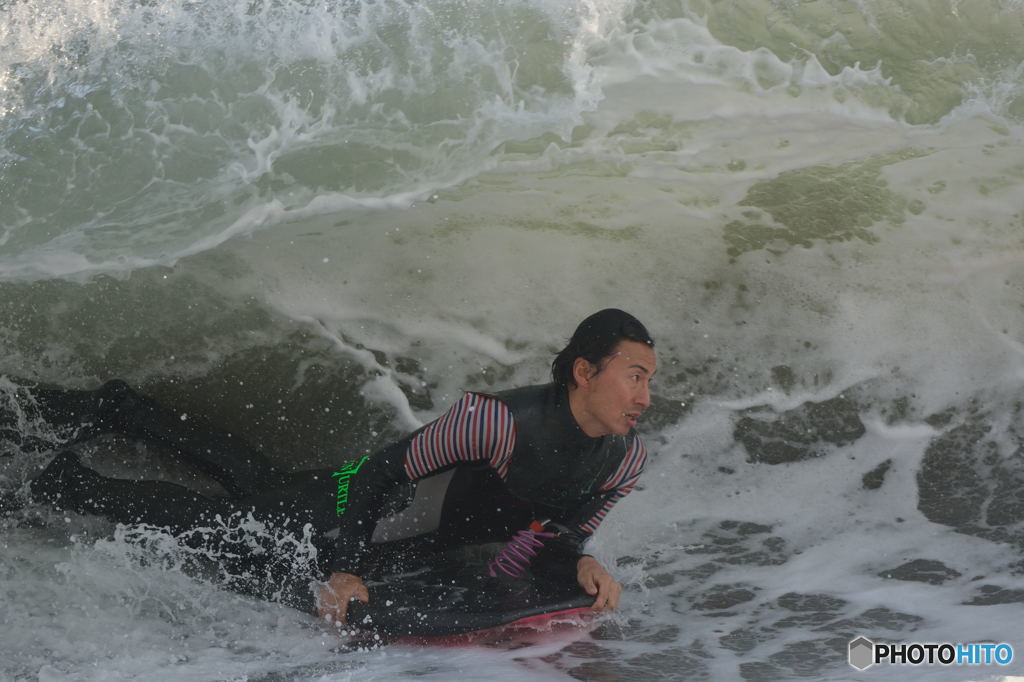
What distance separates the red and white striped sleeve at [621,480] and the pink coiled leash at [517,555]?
16 centimetres

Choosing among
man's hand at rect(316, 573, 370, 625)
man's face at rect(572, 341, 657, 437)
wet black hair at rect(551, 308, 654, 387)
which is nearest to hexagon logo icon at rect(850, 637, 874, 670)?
man's face at rect(572, 341, 657, 437)

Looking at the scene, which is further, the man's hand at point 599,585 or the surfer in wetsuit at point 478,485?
the man's hand at point 599,585

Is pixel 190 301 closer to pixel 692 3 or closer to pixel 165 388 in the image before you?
pixel 165 388

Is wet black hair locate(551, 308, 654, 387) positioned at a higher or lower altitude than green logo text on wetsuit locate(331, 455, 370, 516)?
higher

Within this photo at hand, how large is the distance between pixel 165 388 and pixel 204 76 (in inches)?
53.9

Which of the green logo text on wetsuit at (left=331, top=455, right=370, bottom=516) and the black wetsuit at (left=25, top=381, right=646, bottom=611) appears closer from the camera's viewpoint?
the black wetsuit at (left=25, top=381, right=646, bottom=611)

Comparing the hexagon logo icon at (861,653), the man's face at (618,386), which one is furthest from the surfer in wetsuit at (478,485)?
the hexagon logo icon at (861,653)

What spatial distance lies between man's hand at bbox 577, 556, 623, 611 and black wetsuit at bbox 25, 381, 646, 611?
0.09 metres

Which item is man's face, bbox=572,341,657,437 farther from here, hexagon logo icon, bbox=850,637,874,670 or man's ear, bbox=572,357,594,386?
hexagon logo icon, bbox=850,637,874,670

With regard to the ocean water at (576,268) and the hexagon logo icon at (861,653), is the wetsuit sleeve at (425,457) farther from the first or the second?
the hexagon logo icon at (861,653)

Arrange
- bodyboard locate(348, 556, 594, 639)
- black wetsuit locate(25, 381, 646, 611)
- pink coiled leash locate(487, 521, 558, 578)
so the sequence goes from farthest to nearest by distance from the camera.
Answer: pink coiled leash locate(487, 521, 558, 578) → bodyboard locate(348, 556, 594, 639) → black wetsuit locate(25, 381, 646, 611)

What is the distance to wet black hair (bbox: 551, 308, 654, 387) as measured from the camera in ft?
10.4

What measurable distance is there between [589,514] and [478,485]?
37 centimetres

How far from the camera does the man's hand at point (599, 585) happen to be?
3.42 meters
